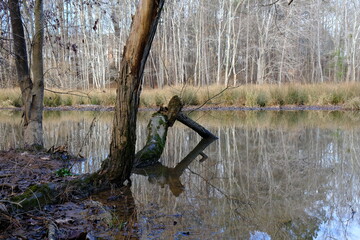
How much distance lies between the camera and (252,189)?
12.2 feet

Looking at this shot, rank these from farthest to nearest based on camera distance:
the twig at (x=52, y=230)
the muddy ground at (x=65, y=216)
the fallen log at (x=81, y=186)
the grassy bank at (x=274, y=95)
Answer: the grassy bank at (x=274, y=95) < the fallen log at (x=81, y=186) < the muddy ground at (x=65, y=216) < the twig at (x=52, y=230)

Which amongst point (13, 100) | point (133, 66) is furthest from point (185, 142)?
point (13, 100)

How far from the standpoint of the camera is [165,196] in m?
3.48

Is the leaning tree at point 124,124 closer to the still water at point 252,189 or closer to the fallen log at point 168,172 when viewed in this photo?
the still water at point 252,189

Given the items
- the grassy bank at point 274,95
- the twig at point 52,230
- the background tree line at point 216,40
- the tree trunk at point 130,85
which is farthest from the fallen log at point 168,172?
the background tree line at point 216,40

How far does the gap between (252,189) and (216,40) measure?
81.0 feet

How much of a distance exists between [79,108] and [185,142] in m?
12.5

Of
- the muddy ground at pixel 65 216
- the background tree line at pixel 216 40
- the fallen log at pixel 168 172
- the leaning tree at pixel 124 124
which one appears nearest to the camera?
the muddy ground at pixel 65 216

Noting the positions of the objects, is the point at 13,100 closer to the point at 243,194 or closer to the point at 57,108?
the point at 57,108

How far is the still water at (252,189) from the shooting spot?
8.57ft

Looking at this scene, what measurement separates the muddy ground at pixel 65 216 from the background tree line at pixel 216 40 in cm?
1659

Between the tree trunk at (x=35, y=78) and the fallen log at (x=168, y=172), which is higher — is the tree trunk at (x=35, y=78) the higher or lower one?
the higher one

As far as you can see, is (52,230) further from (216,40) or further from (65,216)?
(216,40)

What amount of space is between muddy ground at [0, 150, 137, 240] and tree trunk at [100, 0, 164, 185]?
0.30 metres
